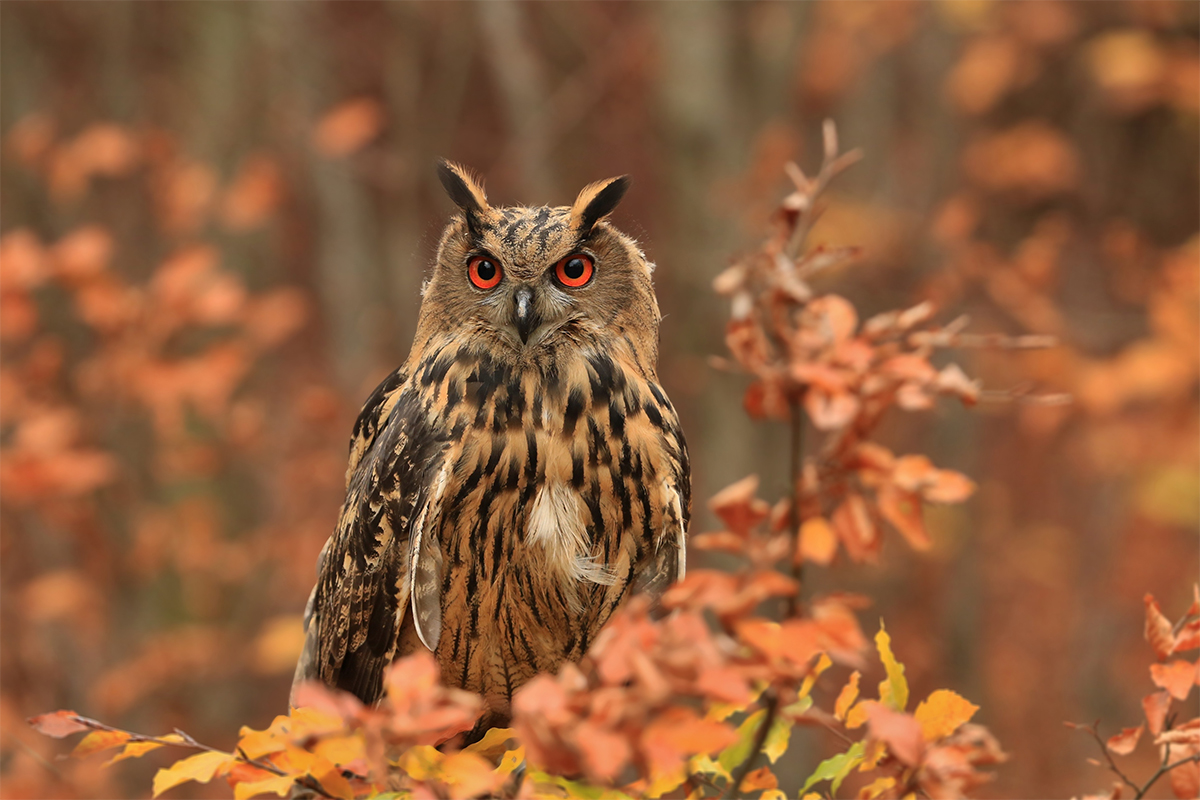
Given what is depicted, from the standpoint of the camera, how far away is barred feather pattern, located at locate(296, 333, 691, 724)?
1.82 meters

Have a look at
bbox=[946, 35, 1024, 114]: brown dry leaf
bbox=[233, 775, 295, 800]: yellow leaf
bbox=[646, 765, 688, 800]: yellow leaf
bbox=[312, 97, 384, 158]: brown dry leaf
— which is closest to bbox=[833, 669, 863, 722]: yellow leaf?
bbox=[646, 765, 688, 800]: yellow leaf

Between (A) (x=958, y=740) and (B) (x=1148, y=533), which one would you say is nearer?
(A) (x=958, y=740)

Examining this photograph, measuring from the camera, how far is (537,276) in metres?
1.83

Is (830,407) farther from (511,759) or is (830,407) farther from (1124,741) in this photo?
(1124,741)

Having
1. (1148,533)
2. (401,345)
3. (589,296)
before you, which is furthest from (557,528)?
(1148,533)

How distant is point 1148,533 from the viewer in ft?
26.7

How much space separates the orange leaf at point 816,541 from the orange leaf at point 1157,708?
2.06 ft

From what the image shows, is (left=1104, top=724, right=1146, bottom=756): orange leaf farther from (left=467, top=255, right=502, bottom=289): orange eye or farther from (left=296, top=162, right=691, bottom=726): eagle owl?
(left=467, top=255, right=502, bottom=289): orange eye

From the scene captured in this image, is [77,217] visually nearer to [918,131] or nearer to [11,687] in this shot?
[11,687]

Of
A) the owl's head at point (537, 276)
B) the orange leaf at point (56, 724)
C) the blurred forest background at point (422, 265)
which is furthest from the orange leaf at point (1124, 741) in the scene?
the blurred forest background at point (422, 265)

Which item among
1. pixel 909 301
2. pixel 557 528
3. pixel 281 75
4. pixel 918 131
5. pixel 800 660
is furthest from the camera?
pixel 918 131

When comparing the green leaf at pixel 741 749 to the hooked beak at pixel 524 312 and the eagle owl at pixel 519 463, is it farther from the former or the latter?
the hooked beak at pixel 524 312

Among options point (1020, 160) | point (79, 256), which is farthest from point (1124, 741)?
point (1020, 160)

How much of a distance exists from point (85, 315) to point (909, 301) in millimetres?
3338
